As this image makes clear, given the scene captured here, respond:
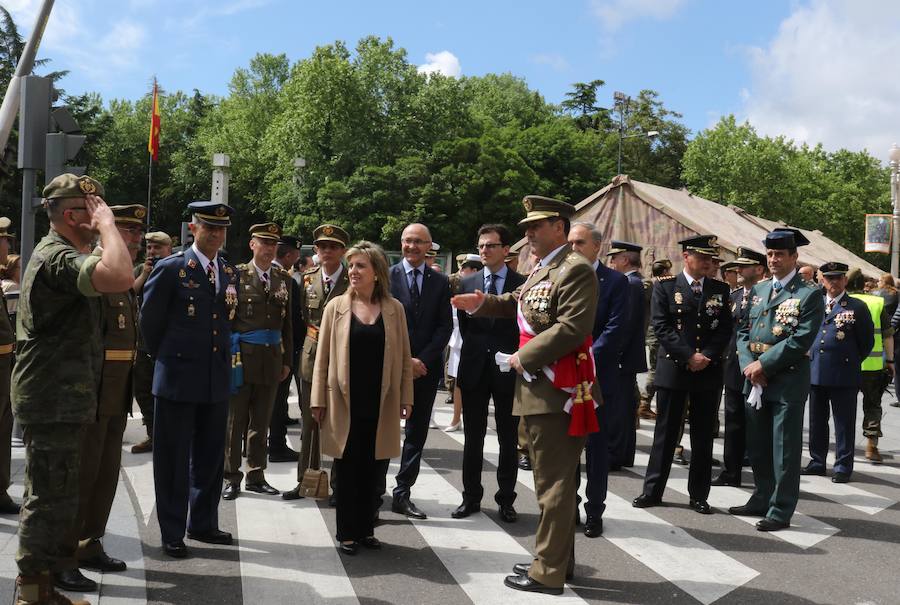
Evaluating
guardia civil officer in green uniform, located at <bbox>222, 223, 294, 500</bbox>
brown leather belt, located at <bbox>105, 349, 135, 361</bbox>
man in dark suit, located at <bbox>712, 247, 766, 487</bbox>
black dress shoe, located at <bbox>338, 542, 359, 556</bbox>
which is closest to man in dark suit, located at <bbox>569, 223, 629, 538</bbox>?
man in dark suit, located at <bbox>712, 247, 766, 487</bbox>

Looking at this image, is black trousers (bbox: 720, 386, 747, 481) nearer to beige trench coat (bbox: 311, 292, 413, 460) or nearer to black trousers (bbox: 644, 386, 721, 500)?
black trousers (bbox: 644, 386, 721, 500)

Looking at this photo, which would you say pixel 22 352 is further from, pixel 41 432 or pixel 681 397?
pixel 681 397

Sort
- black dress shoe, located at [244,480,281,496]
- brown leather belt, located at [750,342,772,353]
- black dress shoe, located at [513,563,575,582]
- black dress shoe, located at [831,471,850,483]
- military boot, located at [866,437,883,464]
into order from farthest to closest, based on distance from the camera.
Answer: military boot, located at [866,437,883,464], black dress shoe, located at [831,471,850,483], black dress shoe, located at [244,480,281,496], brown leather belt, located at [750,342,772,353], black dress shoe, located at [513,563,575,582]

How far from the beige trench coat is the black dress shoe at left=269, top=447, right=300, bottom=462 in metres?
3.07

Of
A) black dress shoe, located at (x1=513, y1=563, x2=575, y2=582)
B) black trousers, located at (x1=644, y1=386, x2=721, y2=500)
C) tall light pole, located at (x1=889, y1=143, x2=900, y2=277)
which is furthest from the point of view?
tall light pole, located at (x1=889, y1=143, x2=900, y2=277)

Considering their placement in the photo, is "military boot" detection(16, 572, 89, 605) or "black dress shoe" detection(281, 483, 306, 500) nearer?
"military boot" detection(16, 572, 89, 605)

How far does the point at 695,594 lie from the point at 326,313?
2.93 metres

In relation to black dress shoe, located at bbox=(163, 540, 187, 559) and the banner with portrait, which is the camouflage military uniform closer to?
black dress shoe, located at bbox=(163, 540, 187, 559)

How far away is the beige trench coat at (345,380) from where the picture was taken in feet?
17.4

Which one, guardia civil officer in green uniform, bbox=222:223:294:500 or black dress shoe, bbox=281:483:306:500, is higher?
guardia civil officer in green uniform, bbox=222:223:294:500

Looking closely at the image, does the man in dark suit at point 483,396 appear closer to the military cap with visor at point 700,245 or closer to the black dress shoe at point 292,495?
the black dress shoe at point 292,495

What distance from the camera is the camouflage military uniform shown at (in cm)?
400

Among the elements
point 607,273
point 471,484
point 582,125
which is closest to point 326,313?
point 471,484

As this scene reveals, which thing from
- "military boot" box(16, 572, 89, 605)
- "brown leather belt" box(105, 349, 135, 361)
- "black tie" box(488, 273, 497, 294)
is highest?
Answer: "black tie" box(488, 273, 497, 294)
